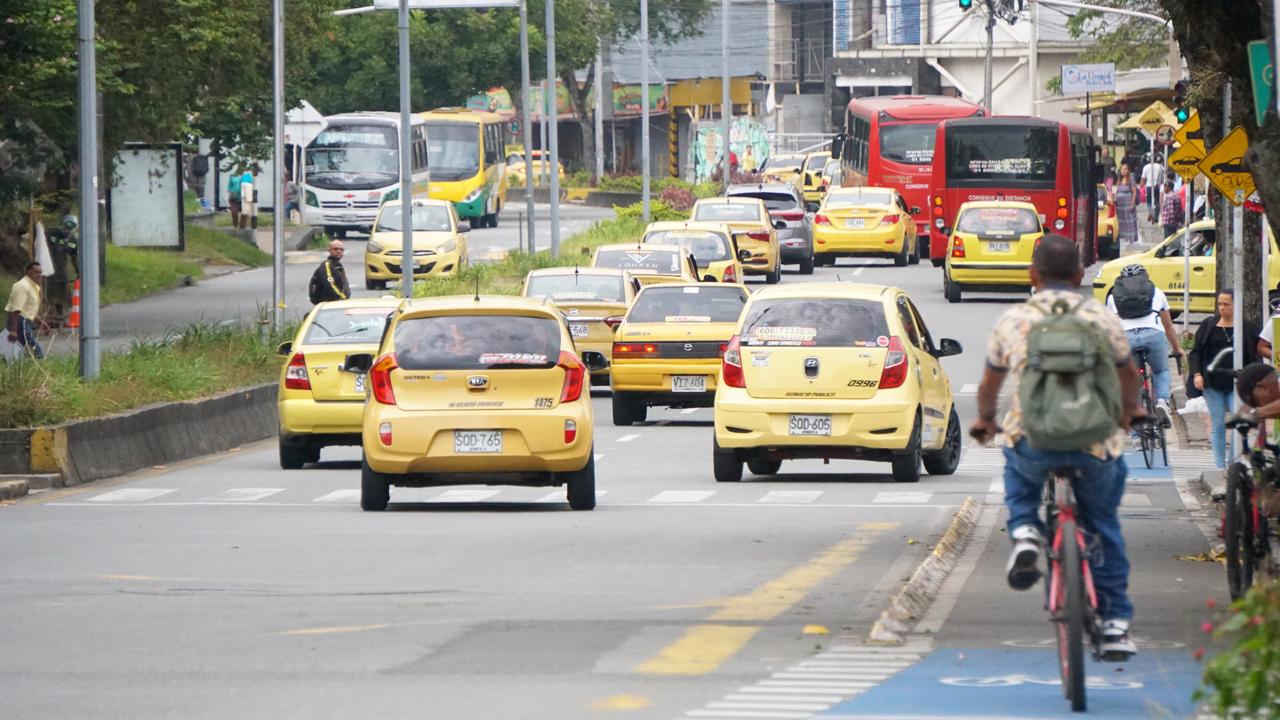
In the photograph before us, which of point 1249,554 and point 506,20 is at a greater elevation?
point 506,20

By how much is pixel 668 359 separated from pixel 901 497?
26.5 feet

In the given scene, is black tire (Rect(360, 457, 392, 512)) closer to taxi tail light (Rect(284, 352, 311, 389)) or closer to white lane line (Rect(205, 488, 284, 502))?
white lane line (Rect(205, 488, 284, 502))

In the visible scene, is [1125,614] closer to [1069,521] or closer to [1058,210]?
[1069,521]

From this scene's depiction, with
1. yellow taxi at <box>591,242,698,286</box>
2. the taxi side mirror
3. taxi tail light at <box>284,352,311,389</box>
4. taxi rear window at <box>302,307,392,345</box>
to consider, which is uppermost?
yellow taxi at <box>591,242,698,286</box>

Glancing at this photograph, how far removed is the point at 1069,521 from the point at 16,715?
12.3 feet

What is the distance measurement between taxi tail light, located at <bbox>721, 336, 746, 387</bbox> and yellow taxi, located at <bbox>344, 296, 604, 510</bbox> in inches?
97.0

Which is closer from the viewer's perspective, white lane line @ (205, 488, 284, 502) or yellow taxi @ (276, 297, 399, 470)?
white lane line @ (205, 488, 284, 502)

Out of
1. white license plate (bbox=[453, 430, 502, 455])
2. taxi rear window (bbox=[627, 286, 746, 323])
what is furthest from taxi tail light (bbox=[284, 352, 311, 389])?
taxi rear window (bbox=[627, 286, 746, 323])

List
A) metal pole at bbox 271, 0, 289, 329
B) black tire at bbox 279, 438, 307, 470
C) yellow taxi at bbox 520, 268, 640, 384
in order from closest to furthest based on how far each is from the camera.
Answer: black tire at bbox 279, 438, 307, 470 → yellow taxi at bbox 520, 268, 640, 384 → metal pole at bbox 271, 0, 289, 329

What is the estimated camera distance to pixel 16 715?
8633 millimetres

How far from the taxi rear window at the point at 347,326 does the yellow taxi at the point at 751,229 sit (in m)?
23.5

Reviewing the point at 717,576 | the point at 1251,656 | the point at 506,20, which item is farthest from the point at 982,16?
the point at 1251,656

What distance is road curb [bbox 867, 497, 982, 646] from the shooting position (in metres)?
10.3

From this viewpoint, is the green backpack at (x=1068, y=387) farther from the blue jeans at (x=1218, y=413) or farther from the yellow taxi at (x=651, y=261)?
the yellow taxi at (x=651, y=261)
